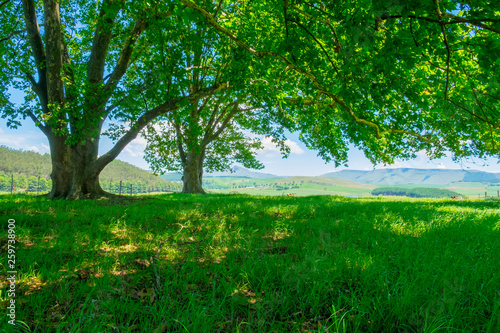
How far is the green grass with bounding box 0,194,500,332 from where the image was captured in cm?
193

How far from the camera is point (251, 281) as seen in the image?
8.43 feet

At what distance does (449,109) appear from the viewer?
3.61 m

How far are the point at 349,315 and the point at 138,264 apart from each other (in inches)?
95.2

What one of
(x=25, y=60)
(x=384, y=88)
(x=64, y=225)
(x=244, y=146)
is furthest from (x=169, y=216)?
(x=244, y=146)

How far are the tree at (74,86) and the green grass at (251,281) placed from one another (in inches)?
236

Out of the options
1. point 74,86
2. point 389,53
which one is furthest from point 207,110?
point 389,53

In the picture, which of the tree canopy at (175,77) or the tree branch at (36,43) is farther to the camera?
the tree branch at (36,43)

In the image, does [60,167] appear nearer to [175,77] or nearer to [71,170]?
[71,170]

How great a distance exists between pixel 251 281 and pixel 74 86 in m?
10.4

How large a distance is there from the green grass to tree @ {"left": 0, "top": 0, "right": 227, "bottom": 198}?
5992 millimetres

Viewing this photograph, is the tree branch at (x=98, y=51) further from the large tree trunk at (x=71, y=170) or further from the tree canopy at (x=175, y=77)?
the large tree trunk at (x=71, y=170)

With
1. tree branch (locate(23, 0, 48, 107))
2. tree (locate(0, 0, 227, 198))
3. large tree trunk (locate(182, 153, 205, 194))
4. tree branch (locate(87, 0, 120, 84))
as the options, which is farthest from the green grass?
large tree trunk (locate(182, 153, 205, 194))

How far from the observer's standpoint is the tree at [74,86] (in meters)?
8.91

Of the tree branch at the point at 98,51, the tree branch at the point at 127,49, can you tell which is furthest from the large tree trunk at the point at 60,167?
the tree branch at the point at 127,49
